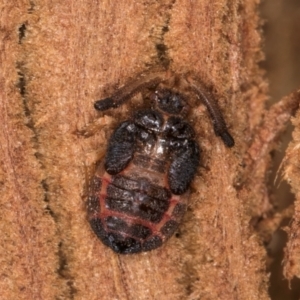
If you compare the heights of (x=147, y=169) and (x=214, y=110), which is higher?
(x=214, y=110)

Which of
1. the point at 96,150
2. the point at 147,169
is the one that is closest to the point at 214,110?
the point at 147,169

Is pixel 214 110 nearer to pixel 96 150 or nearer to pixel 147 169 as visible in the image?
pixel 147 169

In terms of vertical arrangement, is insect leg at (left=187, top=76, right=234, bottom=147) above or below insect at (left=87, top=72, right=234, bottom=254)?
above

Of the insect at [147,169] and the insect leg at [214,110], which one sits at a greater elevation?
the insect leg at [214,110]
